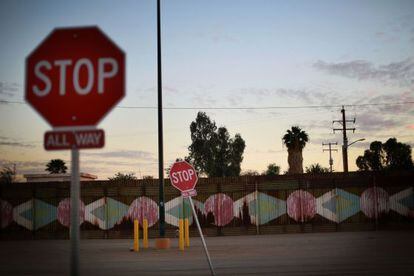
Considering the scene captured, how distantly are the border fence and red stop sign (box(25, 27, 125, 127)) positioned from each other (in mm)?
23970

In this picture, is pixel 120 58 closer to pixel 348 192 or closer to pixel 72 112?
A: pixel 72 112

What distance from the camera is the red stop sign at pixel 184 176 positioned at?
436 inches

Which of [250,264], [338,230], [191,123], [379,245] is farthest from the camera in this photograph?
[191,123]

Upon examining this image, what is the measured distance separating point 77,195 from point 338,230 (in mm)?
25399

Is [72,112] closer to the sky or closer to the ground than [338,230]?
closer to the sky

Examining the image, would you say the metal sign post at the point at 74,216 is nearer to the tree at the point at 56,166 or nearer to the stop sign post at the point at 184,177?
the stop sign post at the point at 184,177

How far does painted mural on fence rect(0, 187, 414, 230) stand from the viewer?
2750 centimetres

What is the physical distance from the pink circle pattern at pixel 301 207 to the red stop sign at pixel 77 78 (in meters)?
24.4

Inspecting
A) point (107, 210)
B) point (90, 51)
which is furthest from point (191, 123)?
point (90, 51)

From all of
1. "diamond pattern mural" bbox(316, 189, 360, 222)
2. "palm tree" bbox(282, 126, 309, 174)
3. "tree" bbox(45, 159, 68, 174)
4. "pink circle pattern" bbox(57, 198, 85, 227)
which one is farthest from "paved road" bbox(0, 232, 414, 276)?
"tree" bbox(45, 159, 68, 174)

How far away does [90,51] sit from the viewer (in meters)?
4.16

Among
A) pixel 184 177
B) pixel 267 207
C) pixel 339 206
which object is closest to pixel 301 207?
pixel 267 207

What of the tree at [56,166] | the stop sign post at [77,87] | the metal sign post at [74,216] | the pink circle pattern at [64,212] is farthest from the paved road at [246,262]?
the tree at [56,166]

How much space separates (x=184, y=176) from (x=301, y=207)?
58.0ft
